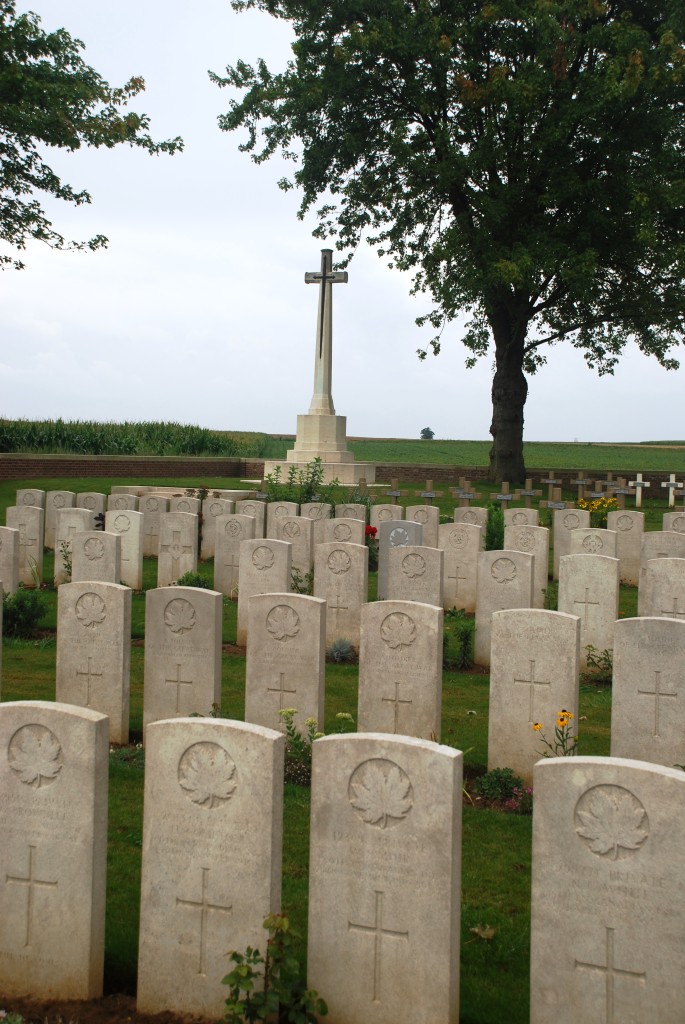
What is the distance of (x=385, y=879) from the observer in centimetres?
365

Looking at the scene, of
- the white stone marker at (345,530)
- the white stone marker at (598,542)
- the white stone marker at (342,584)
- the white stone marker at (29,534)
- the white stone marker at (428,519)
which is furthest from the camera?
the white stone marker at (428,519)

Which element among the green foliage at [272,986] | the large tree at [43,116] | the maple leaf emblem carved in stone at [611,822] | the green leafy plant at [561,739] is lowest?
the green foliage at [272,986]

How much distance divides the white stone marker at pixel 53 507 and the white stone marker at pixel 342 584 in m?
6.79

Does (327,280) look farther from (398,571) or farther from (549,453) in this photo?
(549,453)

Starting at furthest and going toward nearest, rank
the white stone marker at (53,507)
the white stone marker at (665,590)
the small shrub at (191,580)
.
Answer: the white stone marker at (53,507) < the small shrub at (191,580) < the white stone marker at (665,590)

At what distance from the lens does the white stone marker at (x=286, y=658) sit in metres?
6.54

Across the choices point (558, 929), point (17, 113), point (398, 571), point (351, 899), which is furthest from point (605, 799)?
point (17, 113)

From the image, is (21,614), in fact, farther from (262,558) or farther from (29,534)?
(29,534)

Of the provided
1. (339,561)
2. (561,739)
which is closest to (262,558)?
(339,561)

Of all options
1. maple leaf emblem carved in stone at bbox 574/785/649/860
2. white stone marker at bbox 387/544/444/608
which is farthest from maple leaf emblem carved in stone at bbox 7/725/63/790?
white stone marker at bbox 387/544/444/608

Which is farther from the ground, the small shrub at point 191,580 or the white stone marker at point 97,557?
the white stone marker at point 97,557

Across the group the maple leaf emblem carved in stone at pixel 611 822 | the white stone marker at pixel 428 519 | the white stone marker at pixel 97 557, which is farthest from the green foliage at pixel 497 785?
the white stone marker at pixel 428 519

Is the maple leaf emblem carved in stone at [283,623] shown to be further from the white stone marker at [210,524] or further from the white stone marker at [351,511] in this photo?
the white stone marker at [351,511]

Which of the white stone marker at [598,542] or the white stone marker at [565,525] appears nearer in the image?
the white stone marker at [598,542]
